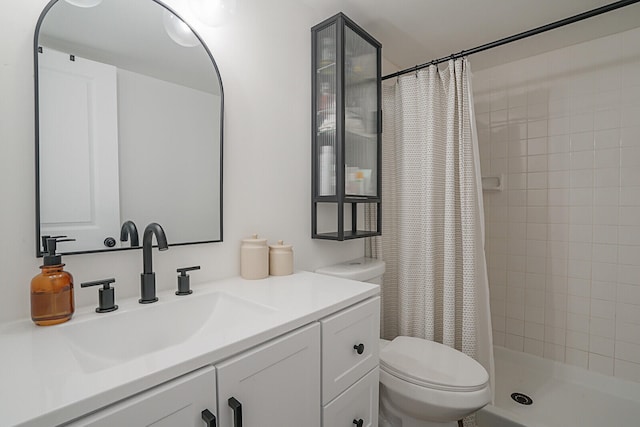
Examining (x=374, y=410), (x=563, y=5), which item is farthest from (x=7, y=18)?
(x=563, y=5)

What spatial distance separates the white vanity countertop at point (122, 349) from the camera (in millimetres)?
439

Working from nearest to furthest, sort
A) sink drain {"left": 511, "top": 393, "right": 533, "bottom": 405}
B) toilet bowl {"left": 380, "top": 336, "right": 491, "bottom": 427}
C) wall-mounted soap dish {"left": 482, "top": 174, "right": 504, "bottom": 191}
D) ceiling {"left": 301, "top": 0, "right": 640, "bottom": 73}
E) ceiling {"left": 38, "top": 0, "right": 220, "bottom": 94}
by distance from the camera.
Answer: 1. ceiling {"left": 38, "top": 0, "right": 220, "bottom": 94}
2. toilet bowl {"left": 380, "top": 336, "right": 491, "bottom": 427}
3. ceiling {"left": 301, "top": 0, "right": 640, "bottom": 73}
4. sink drain {"left": 511, "top": 393, "right": 533, "bottom": 405}
5. wall-mounted soap dish {"left": 482, "top": 174, "right": 504, "bottom": 191}

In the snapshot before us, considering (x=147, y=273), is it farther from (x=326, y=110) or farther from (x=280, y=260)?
(x=326, y=110)

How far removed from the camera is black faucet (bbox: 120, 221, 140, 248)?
0.90 m

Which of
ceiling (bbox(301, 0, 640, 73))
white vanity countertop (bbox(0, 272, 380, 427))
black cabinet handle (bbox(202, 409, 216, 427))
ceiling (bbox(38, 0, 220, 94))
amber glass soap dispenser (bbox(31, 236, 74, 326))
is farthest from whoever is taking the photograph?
ceiling (bbox(301, 0, 640, 73))

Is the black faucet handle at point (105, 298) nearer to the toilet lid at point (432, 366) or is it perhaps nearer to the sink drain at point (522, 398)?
the toilet lid at point (432, 366)

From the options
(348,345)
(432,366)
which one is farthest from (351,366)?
(432,366)

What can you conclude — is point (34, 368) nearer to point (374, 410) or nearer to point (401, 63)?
point (374, 410)

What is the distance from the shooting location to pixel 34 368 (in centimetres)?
53

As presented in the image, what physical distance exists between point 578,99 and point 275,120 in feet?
6.71

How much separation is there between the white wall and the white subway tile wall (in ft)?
4.50

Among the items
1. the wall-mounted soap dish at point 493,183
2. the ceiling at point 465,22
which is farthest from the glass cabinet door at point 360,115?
the wall-mounted soap dish at point 493,183

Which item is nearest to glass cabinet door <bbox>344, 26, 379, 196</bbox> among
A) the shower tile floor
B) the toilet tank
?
the toilet tank

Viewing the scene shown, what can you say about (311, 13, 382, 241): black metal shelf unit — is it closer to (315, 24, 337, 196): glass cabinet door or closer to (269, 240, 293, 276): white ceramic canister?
(315, 24, 337, 196): glass cabinet door
